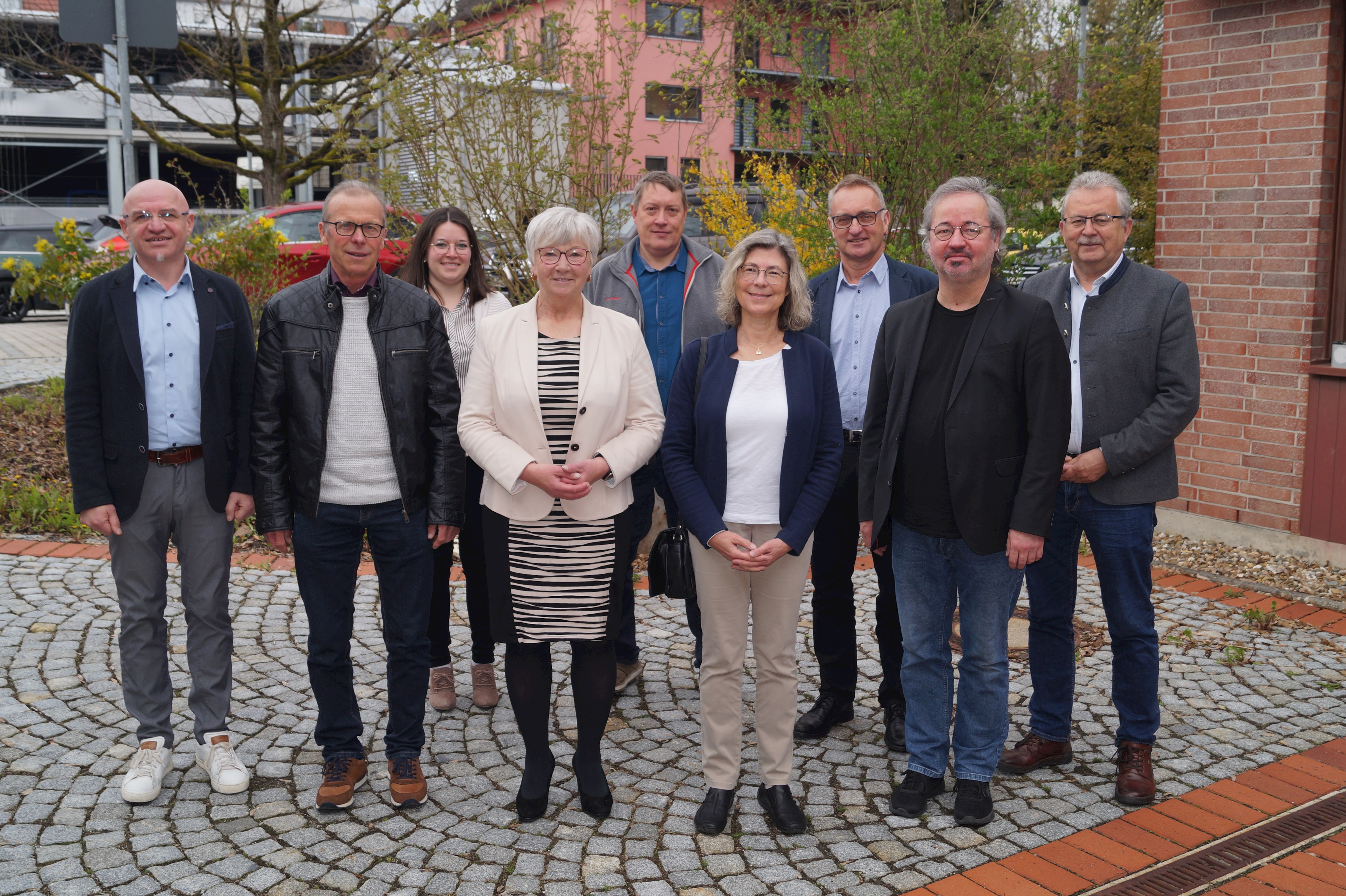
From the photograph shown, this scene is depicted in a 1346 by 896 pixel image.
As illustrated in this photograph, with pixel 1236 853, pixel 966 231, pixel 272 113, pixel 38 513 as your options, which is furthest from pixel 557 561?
pixel 272 113

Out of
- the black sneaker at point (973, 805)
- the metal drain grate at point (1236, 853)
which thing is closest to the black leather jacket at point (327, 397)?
the black sneaker at point (973, 805)

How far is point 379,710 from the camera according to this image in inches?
191

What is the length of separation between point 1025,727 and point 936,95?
17.7 feet

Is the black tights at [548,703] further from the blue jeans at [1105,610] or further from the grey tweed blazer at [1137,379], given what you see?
the grey tweed blazer at [1137,379]

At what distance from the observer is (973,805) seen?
3863 millimetres

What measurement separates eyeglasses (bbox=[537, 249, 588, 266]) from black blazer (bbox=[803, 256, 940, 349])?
113 cm

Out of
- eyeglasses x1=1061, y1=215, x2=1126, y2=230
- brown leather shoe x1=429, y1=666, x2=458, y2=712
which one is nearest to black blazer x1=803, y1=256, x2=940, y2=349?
eyeglasses x1=1061, y1=215, x2=1126, y2=230

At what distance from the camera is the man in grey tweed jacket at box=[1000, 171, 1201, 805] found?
3.93m

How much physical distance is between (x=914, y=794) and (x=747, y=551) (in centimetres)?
108

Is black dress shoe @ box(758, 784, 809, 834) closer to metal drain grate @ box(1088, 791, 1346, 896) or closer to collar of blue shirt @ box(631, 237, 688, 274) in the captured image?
metal drain grate @ box(1088, 791, 1346, 896)

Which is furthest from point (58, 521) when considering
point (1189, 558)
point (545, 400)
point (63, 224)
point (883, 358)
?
point (1189, 558)

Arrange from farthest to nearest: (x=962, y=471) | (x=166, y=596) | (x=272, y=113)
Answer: (x=272, y=113)
(x=166, y=596)
(x=962, y=471)

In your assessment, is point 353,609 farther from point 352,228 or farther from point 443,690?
point 352,228

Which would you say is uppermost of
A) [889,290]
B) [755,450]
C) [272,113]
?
[272,113]
